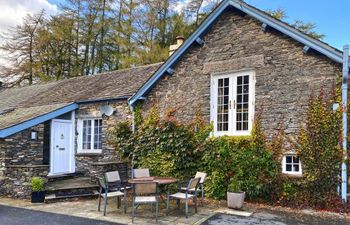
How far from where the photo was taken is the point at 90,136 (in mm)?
13664

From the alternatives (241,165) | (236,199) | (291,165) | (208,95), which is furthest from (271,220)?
(208,95)

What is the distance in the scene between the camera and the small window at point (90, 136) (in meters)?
13.5

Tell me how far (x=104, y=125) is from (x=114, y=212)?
214 inches

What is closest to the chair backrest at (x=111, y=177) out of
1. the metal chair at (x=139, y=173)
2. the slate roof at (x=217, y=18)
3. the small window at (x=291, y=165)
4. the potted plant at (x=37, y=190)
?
the metal chair at (x=139, y=173)

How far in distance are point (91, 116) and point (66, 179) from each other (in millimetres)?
2840

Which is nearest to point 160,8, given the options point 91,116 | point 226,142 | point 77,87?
point 77,87

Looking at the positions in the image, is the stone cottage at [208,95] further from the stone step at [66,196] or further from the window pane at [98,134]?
the stone step at [66,196]

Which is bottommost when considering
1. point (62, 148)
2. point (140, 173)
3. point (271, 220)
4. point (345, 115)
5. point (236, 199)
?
point (271, 220)

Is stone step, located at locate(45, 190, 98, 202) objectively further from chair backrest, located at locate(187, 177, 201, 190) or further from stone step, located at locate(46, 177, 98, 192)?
chair backrest, located at locate(187, 177, 201, 190)

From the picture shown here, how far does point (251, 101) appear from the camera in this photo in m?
9.83

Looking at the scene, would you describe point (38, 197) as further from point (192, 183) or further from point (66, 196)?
point (192, 183)

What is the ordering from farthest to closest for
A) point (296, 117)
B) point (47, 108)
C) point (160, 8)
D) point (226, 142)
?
1. point (160, 8)
2. point (47, 108)
3. point (226, 142)
4. point (296, 117)

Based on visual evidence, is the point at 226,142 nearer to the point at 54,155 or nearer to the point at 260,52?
the point at 260,52

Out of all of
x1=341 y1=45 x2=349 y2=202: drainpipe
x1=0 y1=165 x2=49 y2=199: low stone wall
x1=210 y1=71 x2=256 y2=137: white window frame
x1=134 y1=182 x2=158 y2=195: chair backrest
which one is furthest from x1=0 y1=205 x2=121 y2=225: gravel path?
x1=341 y1=45 x2=349 y2=202: drainpipe
